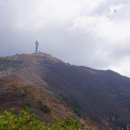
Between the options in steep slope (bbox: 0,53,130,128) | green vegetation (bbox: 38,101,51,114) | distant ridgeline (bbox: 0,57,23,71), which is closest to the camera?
green vegetation (bbox: 38,101,51,114)

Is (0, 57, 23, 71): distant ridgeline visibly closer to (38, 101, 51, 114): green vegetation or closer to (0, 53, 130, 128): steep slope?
(0, 53, 130, 128): steep slope

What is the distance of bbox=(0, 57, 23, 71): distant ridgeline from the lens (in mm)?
163363

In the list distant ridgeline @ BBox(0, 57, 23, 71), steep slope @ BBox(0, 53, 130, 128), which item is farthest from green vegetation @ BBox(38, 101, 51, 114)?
distant ridgeline @ BBox(0, 57, 23, 71)

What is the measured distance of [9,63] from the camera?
557 ft

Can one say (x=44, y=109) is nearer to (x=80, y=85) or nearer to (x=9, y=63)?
(x=80, y=85)

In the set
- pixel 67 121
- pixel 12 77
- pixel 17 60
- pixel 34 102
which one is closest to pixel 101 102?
pixel 17 60

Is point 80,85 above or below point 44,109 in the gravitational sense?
above

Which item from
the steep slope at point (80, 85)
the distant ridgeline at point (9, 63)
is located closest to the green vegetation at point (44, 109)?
the steep slope at point (80, 85)

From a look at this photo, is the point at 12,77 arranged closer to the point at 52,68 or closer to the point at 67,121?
the point at 67,121

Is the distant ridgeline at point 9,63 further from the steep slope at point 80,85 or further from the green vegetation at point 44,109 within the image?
the green vegetation at point 44,109

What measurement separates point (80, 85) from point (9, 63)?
27.9 meters

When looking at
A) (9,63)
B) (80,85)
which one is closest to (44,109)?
(80,85)

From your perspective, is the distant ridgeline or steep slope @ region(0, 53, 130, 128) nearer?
steep slope @ region(0, 53, 130, 128)

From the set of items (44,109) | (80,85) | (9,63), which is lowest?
(44,109)
